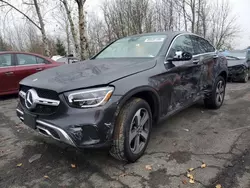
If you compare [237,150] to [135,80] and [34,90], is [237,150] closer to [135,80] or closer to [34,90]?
[135,80]

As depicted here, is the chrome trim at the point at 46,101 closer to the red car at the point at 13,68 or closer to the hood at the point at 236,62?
the red car at the point at 13,68

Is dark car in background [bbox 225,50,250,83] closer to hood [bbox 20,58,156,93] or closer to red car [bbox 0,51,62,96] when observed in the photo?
hood [bbox 20,58,156,93]

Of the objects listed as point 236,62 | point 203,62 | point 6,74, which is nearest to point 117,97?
point 203,62

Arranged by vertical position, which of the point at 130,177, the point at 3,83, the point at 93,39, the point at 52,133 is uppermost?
the point at 93,39

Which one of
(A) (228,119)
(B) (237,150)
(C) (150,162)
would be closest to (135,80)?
(C) (150,162)

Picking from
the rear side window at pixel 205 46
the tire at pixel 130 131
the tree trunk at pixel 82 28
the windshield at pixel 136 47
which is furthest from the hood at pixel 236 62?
the tire at pixel 130 131

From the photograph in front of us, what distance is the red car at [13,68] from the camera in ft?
18.8

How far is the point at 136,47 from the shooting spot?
3.27 meters

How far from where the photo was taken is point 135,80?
7.74ft

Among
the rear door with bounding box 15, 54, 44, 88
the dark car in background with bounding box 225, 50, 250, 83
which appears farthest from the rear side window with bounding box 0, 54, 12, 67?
the dark car in background with bounding box 225, 50, 250, 83

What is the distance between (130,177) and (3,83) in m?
5.05

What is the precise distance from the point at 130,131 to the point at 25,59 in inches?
202

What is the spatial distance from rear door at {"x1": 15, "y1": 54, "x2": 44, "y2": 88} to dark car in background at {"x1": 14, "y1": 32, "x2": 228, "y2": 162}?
3.63m

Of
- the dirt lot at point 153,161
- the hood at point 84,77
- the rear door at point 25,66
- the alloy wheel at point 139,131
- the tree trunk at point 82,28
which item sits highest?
the tree trunk at point 82,28
